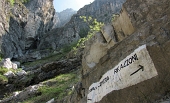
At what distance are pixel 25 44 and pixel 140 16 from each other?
141ft

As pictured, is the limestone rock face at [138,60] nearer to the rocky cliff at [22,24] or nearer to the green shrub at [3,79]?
the green shrub at [3,79]

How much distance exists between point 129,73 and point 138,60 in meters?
0.34

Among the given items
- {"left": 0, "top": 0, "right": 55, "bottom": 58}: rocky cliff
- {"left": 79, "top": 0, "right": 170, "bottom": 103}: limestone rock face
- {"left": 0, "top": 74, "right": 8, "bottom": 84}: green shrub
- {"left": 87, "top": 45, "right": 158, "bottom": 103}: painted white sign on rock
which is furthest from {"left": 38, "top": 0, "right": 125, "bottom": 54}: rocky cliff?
{"left": 87, "top": 45, "right": 158, "bottom": 103}: painted white sign on rock

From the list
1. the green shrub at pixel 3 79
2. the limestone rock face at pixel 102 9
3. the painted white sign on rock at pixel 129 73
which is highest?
the limestone rock face at pixel 102 9

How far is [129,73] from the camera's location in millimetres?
4324

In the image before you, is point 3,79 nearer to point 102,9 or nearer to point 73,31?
point 73,31

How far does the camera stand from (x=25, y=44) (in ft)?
152

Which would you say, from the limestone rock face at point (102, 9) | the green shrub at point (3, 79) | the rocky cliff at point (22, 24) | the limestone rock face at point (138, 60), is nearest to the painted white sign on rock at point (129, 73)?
the limestone rock face at point (138, 60)

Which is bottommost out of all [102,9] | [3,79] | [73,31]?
[3,79]

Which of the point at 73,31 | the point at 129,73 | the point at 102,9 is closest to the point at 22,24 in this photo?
the point at 73,31

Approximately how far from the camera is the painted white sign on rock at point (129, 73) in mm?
4038

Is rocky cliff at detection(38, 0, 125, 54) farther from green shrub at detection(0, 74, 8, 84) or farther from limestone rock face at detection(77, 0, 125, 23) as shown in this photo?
green shrub at detection(0, 74, 8, 84)

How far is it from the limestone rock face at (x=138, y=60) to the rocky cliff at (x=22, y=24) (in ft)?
98.5

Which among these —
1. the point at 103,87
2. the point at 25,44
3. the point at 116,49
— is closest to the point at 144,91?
the point at 103,87
